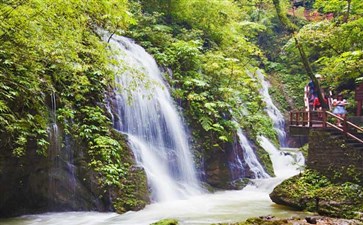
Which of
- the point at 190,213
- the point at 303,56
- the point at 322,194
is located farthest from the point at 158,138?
the point at 303,56

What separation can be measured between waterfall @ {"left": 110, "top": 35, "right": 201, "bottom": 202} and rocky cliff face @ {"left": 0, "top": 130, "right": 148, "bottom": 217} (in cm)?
167

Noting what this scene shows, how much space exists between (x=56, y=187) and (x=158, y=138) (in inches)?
170

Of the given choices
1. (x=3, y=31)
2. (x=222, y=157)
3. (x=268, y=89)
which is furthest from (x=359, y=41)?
(x=3, y=31)

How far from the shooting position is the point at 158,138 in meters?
13.2

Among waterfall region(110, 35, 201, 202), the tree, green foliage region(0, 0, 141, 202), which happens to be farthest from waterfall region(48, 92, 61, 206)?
the tree

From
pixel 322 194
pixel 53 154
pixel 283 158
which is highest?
pixel 53 154

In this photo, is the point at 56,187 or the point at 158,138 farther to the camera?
the point at 158,138

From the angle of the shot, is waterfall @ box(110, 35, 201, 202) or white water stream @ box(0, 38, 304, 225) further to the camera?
waterfall @ box(110, 35, 201, 202)

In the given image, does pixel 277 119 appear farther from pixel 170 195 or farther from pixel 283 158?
pixel 170 195

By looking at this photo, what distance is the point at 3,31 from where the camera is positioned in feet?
23.0

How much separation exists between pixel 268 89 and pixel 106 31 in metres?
15.0

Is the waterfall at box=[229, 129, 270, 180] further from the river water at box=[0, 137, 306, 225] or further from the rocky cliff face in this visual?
the rocky cliff face

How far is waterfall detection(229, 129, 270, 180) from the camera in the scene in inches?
600

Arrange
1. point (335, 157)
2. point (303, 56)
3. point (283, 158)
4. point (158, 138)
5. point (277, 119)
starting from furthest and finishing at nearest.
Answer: point (277, 119) < point (283, 158) < point (303, 56) < point (158, 138) < point (335, 157)
